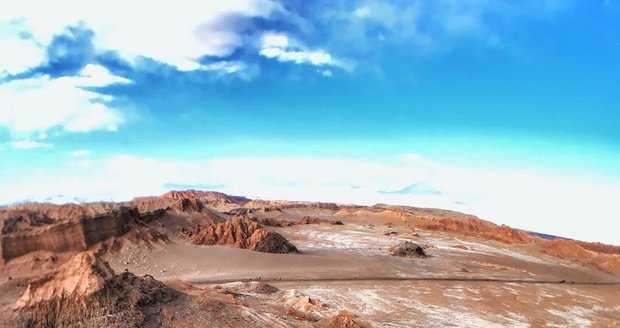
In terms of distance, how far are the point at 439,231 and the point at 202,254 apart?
116 feet

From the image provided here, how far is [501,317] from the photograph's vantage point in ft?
59.1

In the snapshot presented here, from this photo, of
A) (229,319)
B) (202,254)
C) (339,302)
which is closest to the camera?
(229,319)

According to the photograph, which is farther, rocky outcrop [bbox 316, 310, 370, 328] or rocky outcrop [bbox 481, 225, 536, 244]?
rocky outcrop [bbox 481, 225, 536, 244]

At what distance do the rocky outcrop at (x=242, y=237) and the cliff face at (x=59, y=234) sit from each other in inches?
226

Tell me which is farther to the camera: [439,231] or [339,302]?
[439,231]

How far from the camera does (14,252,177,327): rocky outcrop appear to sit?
9.80 metres

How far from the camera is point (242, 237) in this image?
3019 cm

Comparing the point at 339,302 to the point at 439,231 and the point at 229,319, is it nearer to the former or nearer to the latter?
the point at 229,319

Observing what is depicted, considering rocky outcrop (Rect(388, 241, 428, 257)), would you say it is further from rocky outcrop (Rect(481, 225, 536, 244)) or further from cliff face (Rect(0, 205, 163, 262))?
rocky outcrop (Rect(481, 225, 536, 244))

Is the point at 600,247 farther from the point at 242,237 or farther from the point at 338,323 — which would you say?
the point at 338,323

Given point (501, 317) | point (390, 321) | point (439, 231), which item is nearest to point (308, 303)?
point (390, 321)

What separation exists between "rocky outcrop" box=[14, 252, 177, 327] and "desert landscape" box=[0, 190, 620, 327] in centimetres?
3

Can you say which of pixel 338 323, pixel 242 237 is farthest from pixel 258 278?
pixel 338 323

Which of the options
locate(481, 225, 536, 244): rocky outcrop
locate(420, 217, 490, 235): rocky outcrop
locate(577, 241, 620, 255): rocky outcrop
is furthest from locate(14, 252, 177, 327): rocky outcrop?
locate(577, 241, 620, 255): rocky outcrop
